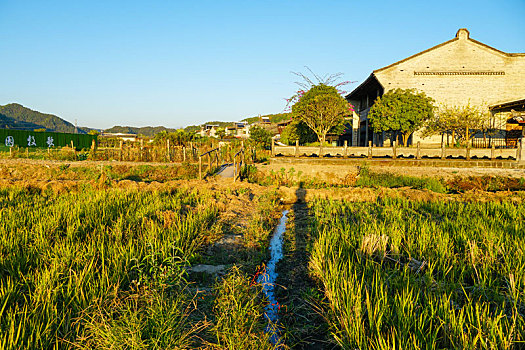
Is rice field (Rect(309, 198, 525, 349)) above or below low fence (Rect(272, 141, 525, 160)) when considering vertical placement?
below

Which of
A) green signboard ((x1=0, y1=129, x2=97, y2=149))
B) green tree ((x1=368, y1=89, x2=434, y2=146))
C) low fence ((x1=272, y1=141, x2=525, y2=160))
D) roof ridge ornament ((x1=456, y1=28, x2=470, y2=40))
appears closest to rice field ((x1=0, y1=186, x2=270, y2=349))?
low fence ((x1=272, y1=141, x2=525, y2=160))

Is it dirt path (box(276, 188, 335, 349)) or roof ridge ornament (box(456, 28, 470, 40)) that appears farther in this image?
roof ridge ornament (box(456, 28, 470, 40))

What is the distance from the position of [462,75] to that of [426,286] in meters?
23.7

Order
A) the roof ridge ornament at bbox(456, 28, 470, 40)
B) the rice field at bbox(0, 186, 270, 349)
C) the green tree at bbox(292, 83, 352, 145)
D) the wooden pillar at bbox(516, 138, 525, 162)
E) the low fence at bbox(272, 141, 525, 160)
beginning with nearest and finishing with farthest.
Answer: the rice field at bbox(0, 186, 270, 349) → the wooden pillar at bbox(516, 138, 525, 162) → the low fence at bbox(272, 141, 525, 160) → the green tree at bbox(292, 83, 352, 145) → the roof ridge ornament at bbox(456, 28, 470, 40)

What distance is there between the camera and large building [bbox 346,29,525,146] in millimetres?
21172

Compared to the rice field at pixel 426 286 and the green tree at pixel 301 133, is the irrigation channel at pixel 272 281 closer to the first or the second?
the rice field at pixel 426 286

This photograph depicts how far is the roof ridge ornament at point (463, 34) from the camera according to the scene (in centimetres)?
2114

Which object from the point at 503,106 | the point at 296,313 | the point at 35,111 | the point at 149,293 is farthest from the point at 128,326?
the point at 35,111

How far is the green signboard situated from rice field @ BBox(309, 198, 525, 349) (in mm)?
28894

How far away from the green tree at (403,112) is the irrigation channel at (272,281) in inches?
579

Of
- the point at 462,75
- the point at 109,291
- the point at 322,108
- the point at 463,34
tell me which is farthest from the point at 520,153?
the point at 109,291

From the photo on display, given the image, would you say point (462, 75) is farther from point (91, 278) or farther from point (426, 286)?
point (91, 278)

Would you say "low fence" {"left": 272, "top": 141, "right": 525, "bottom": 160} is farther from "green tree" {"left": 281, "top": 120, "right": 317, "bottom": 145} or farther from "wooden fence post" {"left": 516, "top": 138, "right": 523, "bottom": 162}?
"green tree" {"left": 281, "top": 120, "right": 317, "bottom": 145}

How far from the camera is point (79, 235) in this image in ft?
15.8
